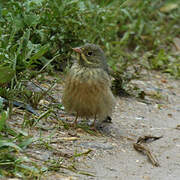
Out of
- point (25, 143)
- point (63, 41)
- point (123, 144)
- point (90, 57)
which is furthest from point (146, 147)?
point (63, 41)

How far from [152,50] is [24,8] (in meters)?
3.42

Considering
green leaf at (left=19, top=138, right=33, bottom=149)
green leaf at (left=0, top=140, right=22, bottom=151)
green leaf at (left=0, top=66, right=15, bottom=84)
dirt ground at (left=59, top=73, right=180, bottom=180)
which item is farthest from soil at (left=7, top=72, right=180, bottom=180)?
green leaf at (left=0, top=66, right=15, bottom=84)

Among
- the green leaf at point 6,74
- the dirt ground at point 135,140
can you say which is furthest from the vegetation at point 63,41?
the dirt ground at point 135,140

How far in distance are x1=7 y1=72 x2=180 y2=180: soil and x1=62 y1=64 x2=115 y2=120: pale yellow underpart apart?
24 cm

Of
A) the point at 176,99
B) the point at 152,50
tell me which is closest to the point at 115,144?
the point at 176,99

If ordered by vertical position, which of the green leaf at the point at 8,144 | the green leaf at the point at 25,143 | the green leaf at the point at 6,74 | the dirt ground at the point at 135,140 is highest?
the green leaf at the point at 6,74

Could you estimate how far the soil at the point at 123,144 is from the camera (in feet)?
12.9

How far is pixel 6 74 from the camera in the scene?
435 centimetres

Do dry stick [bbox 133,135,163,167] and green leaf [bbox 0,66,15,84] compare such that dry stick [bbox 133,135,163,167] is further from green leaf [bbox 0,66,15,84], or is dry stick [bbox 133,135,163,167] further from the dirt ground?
green leaf [bbox 0,66,15,84]

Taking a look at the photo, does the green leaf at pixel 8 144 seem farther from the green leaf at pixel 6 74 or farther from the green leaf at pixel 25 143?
the green leaf at pixel 6 74

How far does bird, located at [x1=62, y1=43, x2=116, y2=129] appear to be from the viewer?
4.84 m

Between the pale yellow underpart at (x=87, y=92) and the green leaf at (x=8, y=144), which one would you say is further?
the pale yellow underpart at (x=87, y=92)

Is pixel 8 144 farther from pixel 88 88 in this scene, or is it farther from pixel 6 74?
pixel 88 88

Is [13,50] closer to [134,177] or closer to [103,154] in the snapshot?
[103,154]
